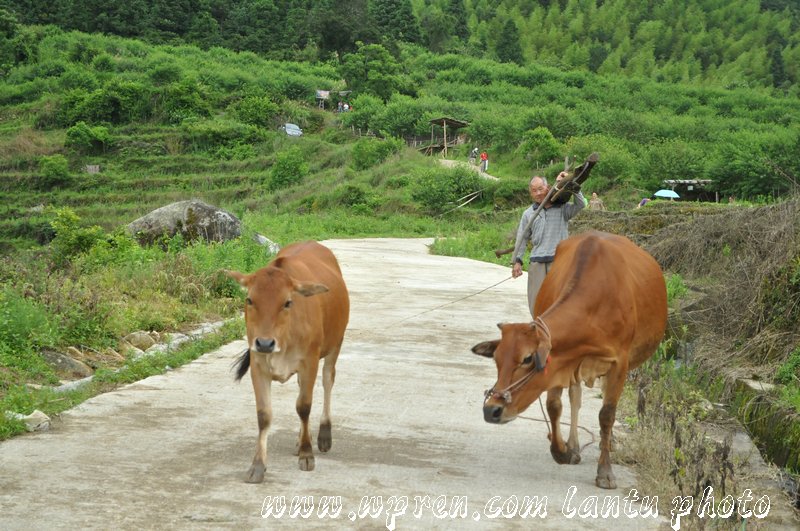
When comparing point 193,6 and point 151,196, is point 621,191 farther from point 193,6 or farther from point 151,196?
point 193,6

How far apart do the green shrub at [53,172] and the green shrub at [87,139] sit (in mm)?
3130

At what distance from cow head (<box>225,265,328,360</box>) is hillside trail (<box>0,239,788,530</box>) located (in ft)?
2.82

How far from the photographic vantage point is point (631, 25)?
394ft

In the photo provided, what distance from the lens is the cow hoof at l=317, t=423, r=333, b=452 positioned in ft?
20.0

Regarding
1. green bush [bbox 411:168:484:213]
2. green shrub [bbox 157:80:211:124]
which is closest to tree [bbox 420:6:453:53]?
green shrub [bbox 157:80:211:124]

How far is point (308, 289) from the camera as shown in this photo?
5477 mm

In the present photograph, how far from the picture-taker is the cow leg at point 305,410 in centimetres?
566

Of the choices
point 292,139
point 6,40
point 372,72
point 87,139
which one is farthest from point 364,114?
point 6,40

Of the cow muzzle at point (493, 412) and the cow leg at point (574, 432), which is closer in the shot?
the cow muzzle at point (493, 412)

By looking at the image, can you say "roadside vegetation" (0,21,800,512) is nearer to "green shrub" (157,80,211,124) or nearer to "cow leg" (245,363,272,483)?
"green shrub" (157,80,211,124)

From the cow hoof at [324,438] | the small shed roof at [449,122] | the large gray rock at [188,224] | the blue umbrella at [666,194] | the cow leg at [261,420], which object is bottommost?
the blue umbrella at [666,194]

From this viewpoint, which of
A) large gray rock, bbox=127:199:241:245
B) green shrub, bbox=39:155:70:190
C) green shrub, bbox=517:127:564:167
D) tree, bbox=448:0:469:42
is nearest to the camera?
large gray rock, bbox=127:199:241:245

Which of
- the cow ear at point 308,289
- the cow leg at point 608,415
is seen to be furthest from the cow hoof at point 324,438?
the cow leg at point 608,415

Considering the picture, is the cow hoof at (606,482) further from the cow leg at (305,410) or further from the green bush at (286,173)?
the green bush at (286,173)
